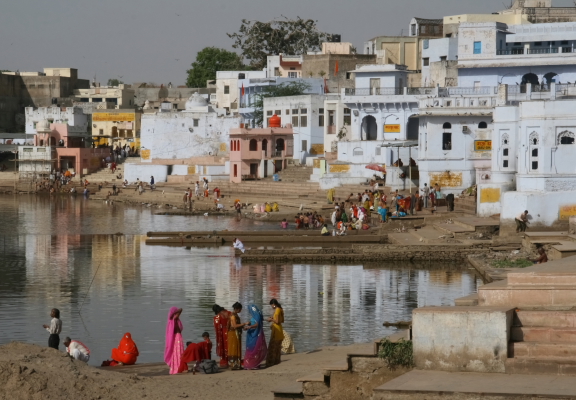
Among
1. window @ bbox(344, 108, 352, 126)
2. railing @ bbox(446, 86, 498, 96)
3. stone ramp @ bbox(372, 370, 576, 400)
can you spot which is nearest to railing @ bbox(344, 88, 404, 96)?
window @ bbox(344, 108, 352, 126)

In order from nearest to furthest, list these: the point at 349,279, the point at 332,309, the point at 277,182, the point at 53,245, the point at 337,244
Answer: the point at 332,309 → the point at 349,279 → the point at 337,244 → the point at 53,245 → the point at 277,182

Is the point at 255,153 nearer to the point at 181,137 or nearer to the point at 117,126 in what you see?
the point at 181,137

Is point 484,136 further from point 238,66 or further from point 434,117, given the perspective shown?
point 238,66

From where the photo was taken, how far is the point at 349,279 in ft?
83.8

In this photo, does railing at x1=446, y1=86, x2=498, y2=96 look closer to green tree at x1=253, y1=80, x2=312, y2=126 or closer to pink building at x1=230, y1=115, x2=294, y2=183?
pink building at x1=230, y1=115, x2=294, y2=183

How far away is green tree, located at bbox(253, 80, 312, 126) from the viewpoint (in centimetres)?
5972

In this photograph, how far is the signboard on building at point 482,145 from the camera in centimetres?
3856

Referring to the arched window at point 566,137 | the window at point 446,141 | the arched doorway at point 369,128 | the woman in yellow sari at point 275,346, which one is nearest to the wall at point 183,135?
the arched doorway at point 369,128

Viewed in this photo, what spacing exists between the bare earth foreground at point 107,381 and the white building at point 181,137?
149 ft

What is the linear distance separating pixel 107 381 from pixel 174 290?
39.7 ft

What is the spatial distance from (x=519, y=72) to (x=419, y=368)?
111ft

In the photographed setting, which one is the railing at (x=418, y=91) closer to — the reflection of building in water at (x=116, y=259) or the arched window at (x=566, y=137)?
the reflection of building in water at (x=116, y=259)

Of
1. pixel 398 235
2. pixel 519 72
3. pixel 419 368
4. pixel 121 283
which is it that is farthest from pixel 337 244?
pixel 419 368

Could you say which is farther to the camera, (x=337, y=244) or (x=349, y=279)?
(x=337, y=244)
